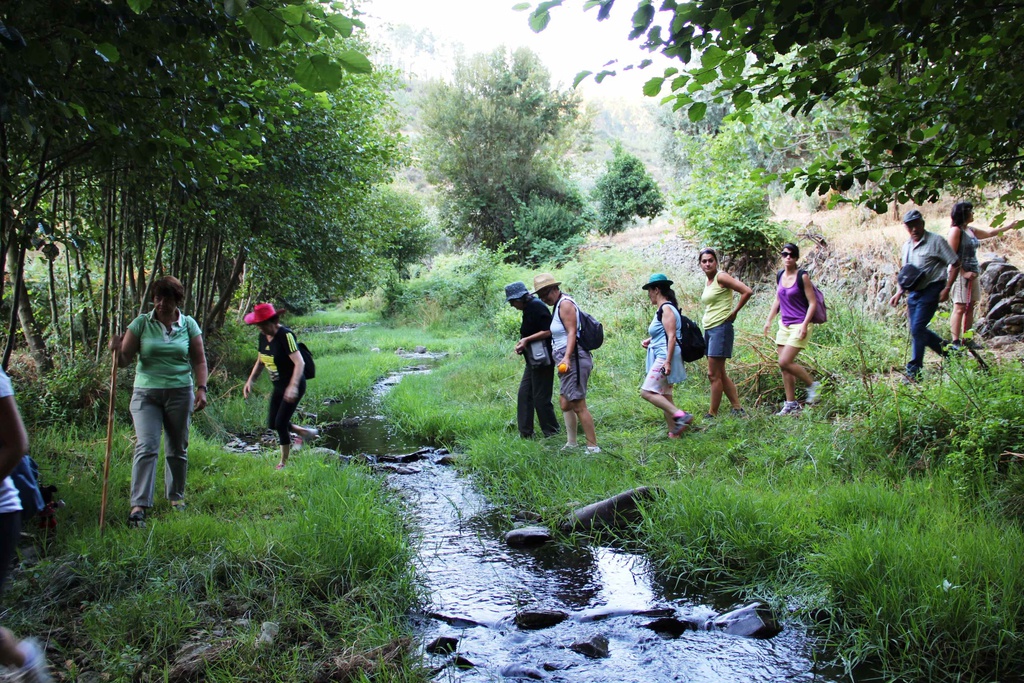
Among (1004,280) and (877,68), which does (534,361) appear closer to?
(877,68)

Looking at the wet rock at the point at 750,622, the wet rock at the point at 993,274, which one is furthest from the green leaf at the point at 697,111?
the wet rock at the point at 993,274

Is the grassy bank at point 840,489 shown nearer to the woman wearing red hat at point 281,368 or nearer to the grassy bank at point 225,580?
the grassy bank at point 225,580

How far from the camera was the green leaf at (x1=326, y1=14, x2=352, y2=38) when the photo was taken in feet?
7.41

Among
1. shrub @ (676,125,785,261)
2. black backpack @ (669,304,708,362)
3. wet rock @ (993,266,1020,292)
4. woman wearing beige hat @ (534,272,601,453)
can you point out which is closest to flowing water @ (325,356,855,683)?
woman wearing beige hat @ (534,272,601,453)

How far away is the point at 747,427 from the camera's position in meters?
7.35

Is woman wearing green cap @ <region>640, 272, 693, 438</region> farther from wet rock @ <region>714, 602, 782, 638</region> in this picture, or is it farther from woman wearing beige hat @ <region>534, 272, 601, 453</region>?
wet rock @ <region>714, 602, 782, 638</region>

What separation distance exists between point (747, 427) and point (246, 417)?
6995mm

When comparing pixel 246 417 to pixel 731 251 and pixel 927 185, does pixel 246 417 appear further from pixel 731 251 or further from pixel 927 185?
pixel 731 251

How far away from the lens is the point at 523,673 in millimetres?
3486

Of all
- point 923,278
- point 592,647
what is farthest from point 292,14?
point 923,278

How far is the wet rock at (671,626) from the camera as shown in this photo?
3889 mm

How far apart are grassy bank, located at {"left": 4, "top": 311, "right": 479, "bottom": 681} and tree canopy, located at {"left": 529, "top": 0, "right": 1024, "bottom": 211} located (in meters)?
3.32

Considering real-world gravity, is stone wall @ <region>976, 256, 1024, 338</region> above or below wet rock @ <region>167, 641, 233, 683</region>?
above

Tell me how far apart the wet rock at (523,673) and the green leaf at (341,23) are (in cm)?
310
